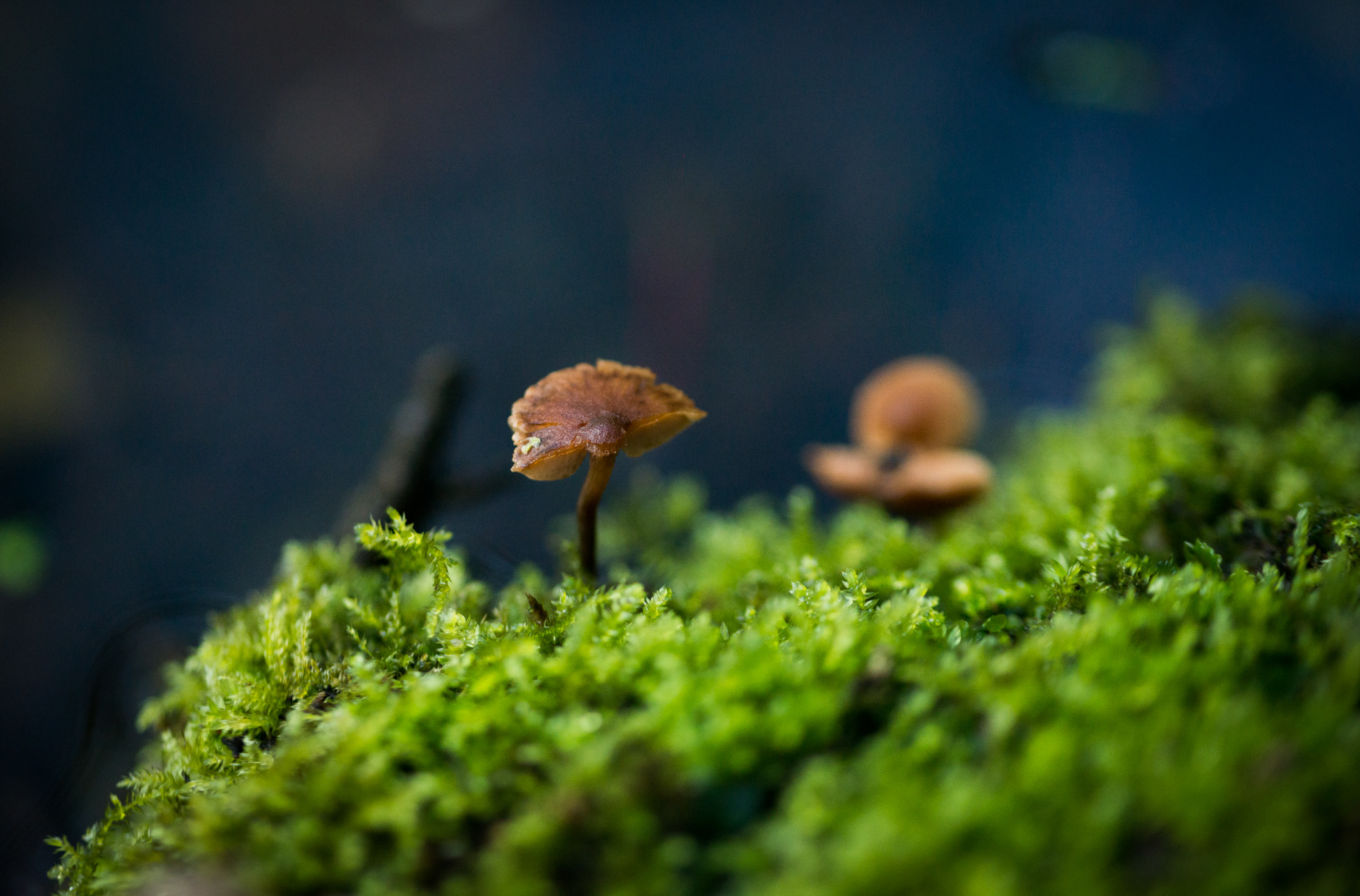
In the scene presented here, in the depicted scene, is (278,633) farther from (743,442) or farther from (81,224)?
(81,224)

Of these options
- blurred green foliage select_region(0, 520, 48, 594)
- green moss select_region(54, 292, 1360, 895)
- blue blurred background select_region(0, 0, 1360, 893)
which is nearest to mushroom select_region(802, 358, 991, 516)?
green moss select_region(54, 292, 1360, 895)

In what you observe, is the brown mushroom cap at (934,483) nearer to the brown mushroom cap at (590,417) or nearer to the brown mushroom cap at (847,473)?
the brown mushroom cap at (847,473)

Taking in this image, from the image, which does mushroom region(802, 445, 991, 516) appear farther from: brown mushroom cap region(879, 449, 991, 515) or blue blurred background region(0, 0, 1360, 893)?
blue blurred background region(0, 0, 1360, 893)

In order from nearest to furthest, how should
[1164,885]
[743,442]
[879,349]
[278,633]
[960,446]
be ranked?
1. [1164,885]
2. [278,633]
3. [960,446]
4. [743,442]
5. [879,349]

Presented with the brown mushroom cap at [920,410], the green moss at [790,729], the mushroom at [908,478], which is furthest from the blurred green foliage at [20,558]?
the brown mushroom cap at [920,410]

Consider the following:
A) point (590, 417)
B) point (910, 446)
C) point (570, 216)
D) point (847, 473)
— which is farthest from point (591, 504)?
point (570, 216)

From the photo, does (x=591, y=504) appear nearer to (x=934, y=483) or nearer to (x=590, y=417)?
(x=590, y=417)

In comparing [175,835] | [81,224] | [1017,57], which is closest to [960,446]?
[175,835]
